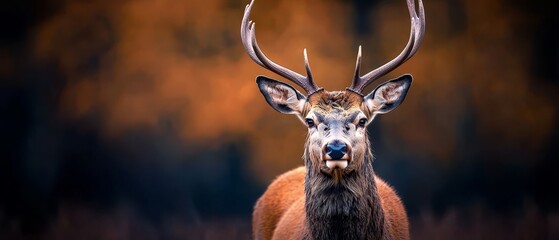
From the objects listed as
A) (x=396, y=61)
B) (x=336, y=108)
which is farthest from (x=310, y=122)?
(x=396, y=61)

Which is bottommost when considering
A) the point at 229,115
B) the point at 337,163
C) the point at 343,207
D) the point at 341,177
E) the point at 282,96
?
the point at 229,115

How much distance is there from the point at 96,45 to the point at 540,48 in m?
4.78

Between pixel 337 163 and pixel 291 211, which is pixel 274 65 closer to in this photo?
pixel 337 163

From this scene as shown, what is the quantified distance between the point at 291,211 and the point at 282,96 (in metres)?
1.20

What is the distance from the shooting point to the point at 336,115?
19.3ft

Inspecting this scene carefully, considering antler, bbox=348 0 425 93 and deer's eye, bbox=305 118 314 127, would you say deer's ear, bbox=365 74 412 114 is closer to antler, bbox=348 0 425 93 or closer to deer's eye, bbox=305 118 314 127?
antler, bbox=348 0 425 93

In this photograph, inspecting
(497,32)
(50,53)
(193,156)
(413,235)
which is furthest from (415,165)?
(50,53)

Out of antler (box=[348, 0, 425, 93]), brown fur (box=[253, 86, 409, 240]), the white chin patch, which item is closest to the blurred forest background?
antler (box=[348, 0, 425, 93])

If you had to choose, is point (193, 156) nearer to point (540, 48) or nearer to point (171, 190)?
point (171, 190)

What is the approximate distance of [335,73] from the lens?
9516 millimetres

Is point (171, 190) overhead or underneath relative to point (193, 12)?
underneath

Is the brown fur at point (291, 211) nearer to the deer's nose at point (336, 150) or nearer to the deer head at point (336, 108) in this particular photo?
the deer head at point (336, 108)

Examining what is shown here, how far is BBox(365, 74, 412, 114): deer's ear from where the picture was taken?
6.28 meters

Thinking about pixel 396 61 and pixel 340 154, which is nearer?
pixel 340 154
